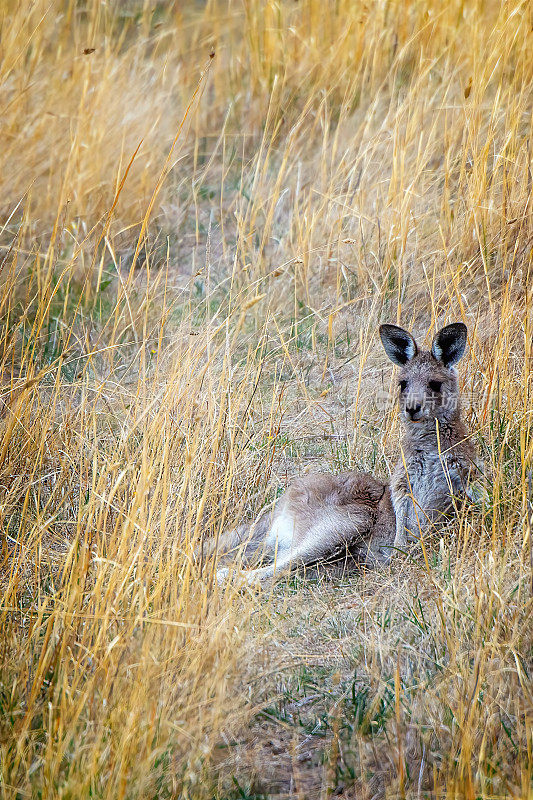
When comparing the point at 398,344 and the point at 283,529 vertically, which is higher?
the point at 398,344

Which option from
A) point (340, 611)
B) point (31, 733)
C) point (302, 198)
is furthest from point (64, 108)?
point (31, 733)

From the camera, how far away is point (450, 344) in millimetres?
4227

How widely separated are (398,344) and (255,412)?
3.16ft

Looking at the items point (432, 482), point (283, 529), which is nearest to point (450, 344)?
point (432, 482)

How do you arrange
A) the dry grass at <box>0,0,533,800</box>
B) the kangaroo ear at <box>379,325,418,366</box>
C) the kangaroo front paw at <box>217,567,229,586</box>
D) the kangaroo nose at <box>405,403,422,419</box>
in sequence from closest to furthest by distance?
the dry grass at <box>0,0,533,800</box> → the kangaroo front paw at <box>217,567,229,586</box> → the kangaroo nose at <box>405,403,422,419</box> → the kangaroo ear at <box>379,325,418,366</box>

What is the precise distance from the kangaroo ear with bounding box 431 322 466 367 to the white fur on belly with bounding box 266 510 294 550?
105 cm

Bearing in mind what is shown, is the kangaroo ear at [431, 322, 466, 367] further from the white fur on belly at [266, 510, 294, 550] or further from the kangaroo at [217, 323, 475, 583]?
the white fur on belly at [266, 510, 294, 550]

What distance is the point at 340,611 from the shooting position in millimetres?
3695

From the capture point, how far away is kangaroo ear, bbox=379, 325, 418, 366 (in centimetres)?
429

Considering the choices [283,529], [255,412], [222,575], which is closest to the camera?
[222,575]

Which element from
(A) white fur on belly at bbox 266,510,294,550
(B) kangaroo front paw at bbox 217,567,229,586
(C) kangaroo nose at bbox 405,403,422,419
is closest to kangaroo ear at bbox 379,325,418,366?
(C) kangaroo nose at bbox 405,403,422,419

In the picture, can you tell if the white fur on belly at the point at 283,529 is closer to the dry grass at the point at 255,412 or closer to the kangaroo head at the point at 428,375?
the dry grass at the point at 255,412

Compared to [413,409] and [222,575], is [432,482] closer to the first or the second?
[413,409]

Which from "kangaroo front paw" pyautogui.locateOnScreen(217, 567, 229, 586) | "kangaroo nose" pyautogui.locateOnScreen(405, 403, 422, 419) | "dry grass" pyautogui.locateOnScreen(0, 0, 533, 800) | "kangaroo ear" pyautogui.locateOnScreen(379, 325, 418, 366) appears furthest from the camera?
"kangaroo ear" pyautogui.locateOnScreen(379, 325, 418, 366)
